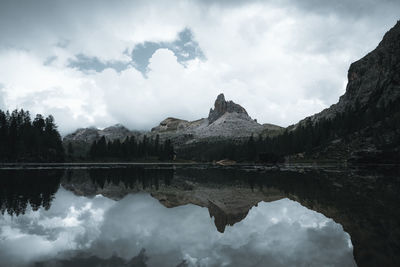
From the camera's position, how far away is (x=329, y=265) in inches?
380

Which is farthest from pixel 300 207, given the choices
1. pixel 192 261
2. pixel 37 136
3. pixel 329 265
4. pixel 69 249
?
pixel 37 136

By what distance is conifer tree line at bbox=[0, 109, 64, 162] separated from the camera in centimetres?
11556

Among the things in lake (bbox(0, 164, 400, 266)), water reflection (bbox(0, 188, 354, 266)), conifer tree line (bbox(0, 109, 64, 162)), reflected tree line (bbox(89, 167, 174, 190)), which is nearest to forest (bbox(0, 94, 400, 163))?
conifer tree line (bbox(0, 109, 64, 162))

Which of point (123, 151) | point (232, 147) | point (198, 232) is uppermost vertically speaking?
point (232, 147)

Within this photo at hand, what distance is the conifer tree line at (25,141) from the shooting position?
116 m

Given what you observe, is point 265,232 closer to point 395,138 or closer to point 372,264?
point 372,264

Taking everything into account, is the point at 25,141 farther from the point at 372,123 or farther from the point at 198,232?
the point at 372,123

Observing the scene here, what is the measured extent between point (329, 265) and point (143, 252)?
619 centimetres

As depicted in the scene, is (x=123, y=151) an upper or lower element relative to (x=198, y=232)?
upper

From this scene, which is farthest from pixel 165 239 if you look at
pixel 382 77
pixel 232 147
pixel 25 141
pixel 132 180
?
pixel 382 77

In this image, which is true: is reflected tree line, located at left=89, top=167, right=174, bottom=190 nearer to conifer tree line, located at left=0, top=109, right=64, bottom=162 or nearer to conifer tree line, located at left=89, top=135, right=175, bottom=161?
conifer tree line, located at left=0, top=109, right=64, bottom=162

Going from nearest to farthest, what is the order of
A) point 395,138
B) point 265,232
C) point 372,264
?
point 372,264 < point 265,232 < point 395,138

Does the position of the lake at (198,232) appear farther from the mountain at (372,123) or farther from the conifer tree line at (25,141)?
the conifer tree line at (25,141)

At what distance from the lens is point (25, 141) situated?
399 feet
